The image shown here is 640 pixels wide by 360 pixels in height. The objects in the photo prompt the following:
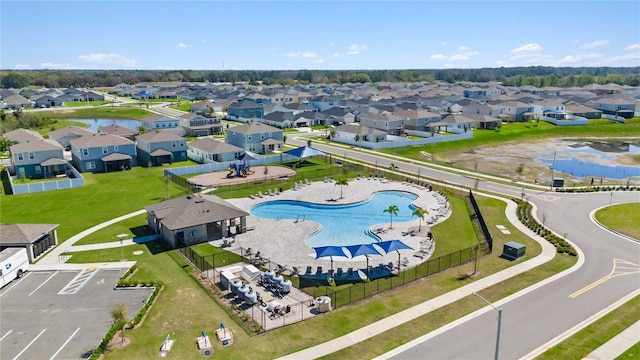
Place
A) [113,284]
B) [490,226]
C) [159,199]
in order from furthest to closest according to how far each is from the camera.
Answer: [159,199] → [490,226] → [113,284]

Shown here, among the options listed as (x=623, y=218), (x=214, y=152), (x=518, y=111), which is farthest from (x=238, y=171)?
(x=518, y=111)

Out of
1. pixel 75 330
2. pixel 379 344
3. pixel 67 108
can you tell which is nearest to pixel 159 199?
pixel 75 330

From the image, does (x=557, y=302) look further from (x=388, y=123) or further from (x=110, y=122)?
(x=110, y=122)

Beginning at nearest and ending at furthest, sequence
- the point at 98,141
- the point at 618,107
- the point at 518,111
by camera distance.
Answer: the point at 98,141
the point at 518,111
the point at 618,107

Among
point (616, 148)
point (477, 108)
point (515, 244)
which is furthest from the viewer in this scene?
point (477, 108)

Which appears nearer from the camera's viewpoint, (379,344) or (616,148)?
(379,344)

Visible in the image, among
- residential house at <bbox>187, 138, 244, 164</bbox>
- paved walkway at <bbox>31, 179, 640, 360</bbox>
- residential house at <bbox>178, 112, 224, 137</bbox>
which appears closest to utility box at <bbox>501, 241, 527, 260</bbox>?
paved walkway at <bbox>31, 179, 640, 360</bbox>

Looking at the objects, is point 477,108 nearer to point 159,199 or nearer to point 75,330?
point 159,199
